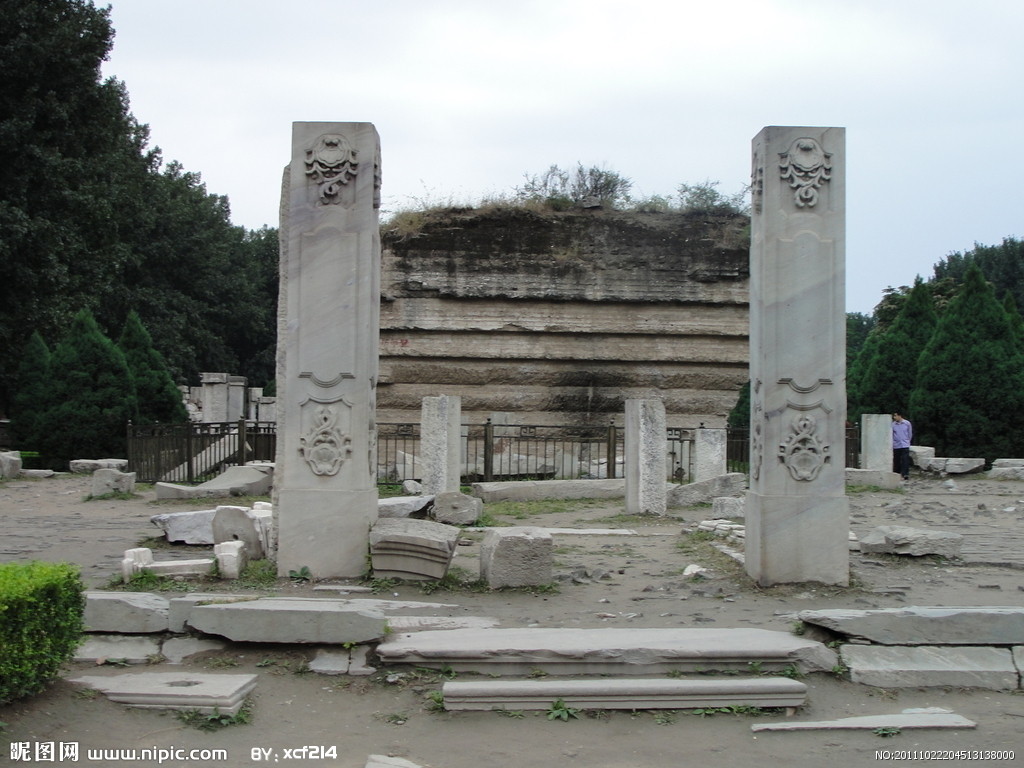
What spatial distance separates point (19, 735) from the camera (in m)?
4.34

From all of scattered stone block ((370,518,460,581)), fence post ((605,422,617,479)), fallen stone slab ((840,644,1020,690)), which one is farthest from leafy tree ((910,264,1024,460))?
scattered stone block ((370,518,460,581))

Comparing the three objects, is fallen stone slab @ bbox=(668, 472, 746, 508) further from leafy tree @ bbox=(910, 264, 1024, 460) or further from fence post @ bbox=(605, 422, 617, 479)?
leafy tree @ bbox=(910, 264, 1024, 460)

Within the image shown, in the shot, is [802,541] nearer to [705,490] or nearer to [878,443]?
[705,490]

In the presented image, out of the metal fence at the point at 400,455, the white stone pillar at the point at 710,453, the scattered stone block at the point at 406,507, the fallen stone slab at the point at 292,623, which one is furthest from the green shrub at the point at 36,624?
the white stone pillar at the point at 710,453

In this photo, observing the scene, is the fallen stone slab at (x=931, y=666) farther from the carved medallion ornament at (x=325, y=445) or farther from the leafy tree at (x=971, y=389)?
the leafy tree at (x=971, y=389)

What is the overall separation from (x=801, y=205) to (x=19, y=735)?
6.43 metres

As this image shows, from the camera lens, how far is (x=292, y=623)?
18.6 feet

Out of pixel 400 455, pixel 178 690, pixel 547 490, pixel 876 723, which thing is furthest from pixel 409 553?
pixel 400 455

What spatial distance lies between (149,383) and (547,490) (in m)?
13.9

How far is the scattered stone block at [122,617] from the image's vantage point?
19.3 ft

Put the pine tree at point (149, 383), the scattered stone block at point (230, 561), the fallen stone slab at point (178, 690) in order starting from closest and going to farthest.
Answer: the fallen stone slab at point (178, 690) → the scattered stone block at point (230, 561) → the pine tree at point (149, 383)

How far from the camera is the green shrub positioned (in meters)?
4.42

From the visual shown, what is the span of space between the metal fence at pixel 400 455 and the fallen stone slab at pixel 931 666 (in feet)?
33.3

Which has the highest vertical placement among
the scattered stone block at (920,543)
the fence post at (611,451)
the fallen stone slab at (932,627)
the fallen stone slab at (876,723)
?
the fence post at (611,451)
